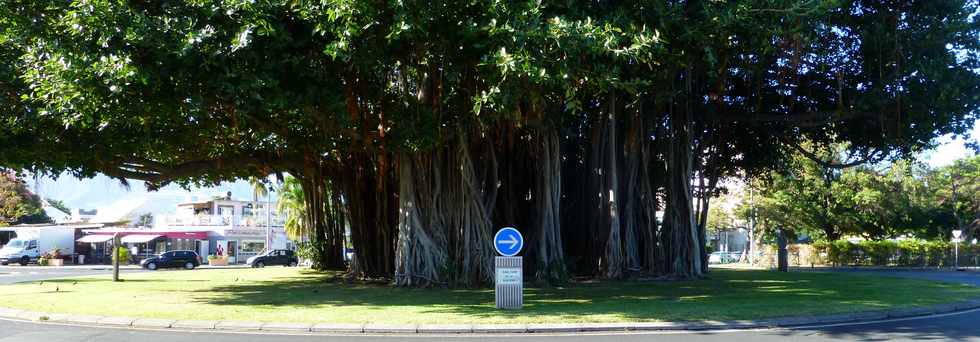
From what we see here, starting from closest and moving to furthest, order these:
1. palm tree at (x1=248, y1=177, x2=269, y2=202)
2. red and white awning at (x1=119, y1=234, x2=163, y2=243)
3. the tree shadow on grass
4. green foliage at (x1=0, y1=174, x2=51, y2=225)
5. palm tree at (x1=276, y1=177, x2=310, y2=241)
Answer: the tree shadow on grass
palm tree at (x1=248, y1=177, x2=269, y2=202)
palm tree at (x1=276, y1=177, x2=310, y2=241)
green foliage at (x1=0, y1=174, x2=51, y2=225)
red and white awning at (x1=119, y1=234, x2=163, y2=243)

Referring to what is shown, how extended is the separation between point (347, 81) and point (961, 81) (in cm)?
1370

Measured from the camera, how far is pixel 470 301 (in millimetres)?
15367

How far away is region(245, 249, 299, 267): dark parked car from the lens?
142 feet

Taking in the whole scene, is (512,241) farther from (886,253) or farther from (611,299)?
(886,253)

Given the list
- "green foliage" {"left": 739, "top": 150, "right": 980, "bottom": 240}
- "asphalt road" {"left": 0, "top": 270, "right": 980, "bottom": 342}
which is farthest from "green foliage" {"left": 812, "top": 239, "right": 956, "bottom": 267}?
"asphalt road" {"left": 0, "top": 270, "right": 980, "bottom": 342}

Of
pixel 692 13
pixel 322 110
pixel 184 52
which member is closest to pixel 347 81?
pixel 322 110

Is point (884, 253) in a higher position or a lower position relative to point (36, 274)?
higher

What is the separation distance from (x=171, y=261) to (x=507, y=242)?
32.7 metres

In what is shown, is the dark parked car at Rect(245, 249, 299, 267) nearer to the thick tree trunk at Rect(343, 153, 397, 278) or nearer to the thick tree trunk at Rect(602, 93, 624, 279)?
the thick tree trunk at Rect(343, 153, 397, 278)

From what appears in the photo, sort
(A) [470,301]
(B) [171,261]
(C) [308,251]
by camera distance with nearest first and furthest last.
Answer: (A) [470,301], (C) [308,251], (B) [171,261]

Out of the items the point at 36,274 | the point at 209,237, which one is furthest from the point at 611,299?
the point at 209,237

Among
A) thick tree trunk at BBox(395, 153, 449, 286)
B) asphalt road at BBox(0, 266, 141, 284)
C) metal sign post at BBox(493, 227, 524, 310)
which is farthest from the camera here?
asphalt road at BBox(0, 266, 141, 284)

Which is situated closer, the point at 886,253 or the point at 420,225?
the point at 420,225

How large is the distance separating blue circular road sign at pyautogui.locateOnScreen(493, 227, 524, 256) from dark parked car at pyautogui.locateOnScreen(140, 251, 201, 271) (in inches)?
1278
